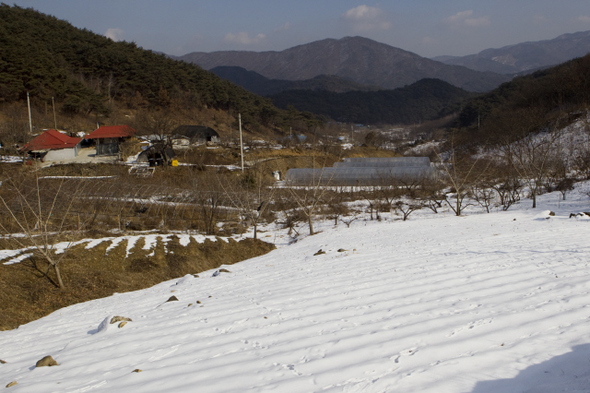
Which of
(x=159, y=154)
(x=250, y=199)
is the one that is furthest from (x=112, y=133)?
(x=250, y=199)

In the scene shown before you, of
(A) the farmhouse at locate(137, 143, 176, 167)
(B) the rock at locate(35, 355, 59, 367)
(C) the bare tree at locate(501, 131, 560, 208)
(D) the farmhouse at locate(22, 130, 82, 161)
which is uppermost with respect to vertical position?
(D) the farmhouse at locate(22, 130, 82, 161)

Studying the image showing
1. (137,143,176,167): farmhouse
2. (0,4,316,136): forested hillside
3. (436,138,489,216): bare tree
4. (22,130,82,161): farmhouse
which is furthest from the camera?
(0,4,316,136): forested hillside

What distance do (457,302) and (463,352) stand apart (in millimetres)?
1382

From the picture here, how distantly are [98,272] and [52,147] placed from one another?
2718 cm

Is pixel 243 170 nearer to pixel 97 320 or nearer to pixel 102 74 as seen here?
pixel 97 320

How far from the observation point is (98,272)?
412 inches

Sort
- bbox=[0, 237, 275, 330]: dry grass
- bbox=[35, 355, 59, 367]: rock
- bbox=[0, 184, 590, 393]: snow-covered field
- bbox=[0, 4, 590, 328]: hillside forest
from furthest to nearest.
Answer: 1. bbox=[0, 4, 590, 328]: hillside forest
2. bbox=[0, 237, 275, 330]: dry grass
3. bbox=[35, 355, 59, 367]: rock
4. bbox=[0, 184, 590, 393]: snow-covered field

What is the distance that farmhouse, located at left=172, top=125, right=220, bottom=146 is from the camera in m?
37.3

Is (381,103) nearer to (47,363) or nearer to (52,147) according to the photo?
(52,147)

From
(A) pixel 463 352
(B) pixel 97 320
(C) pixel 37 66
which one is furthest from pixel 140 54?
(A) pixel 463 352

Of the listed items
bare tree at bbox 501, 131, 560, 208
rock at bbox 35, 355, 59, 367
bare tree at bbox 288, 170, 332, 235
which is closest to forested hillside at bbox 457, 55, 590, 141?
bare tree at bbox 501, 131, 560, 208

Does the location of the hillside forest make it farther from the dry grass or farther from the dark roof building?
the dark roof building

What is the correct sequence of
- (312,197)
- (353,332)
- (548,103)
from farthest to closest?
(548,103) < (312,197) < (353,332)

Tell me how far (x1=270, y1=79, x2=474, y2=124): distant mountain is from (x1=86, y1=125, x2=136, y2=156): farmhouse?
8543 centimetres
